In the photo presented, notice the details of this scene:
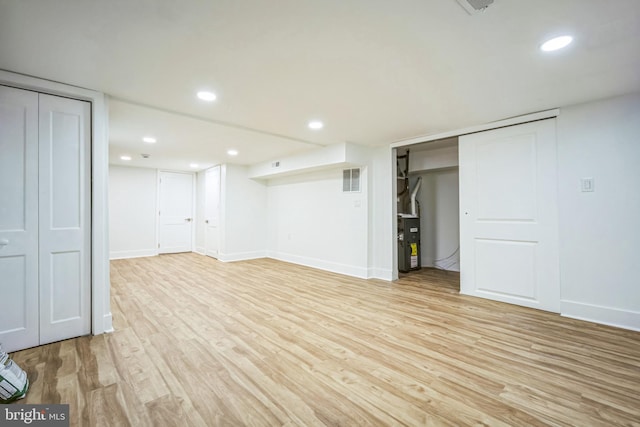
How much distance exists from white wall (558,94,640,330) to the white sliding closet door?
4.98m

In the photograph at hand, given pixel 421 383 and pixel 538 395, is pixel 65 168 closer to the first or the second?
pixel 421 383

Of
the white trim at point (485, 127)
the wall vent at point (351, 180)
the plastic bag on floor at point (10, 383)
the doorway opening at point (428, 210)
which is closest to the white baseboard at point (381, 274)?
the doorway opening at point (428, 210)

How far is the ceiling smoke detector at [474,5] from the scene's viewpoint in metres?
1.51

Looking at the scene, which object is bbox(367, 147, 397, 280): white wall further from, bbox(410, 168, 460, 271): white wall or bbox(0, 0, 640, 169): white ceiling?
bbox(410, 168, 460, 271): white wall

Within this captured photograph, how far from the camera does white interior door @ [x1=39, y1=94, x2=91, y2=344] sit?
243cm

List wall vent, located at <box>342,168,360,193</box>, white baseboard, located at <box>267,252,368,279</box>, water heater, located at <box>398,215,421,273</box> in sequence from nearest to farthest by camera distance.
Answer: white baseboard, located at <box>267,252,368,279</box>
wall vent, located at <box>342,168,360,193</box>
water heater, located at <box>398,215,421,273</box>

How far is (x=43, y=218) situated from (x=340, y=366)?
2.84 metres

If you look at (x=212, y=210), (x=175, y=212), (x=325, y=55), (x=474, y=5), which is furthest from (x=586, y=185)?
(x=175, y=212)

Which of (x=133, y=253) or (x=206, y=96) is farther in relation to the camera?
(x=133, y=253)

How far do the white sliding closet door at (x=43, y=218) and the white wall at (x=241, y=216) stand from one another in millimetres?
3878

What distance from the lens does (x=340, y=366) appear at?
2047 millimetres

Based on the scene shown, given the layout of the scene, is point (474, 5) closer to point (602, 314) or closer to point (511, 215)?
point (511, 215)


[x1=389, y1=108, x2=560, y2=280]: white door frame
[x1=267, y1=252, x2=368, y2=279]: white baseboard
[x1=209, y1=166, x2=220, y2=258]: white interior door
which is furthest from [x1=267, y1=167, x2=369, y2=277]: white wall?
[x1=209, y1=166, x2=220, y2=258]: white interior door

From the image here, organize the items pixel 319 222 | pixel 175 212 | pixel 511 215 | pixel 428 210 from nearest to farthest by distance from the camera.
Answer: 1. pixel 511 215
2. pixel 319 222
3. pixel 428 210
4. pixel 175 212
